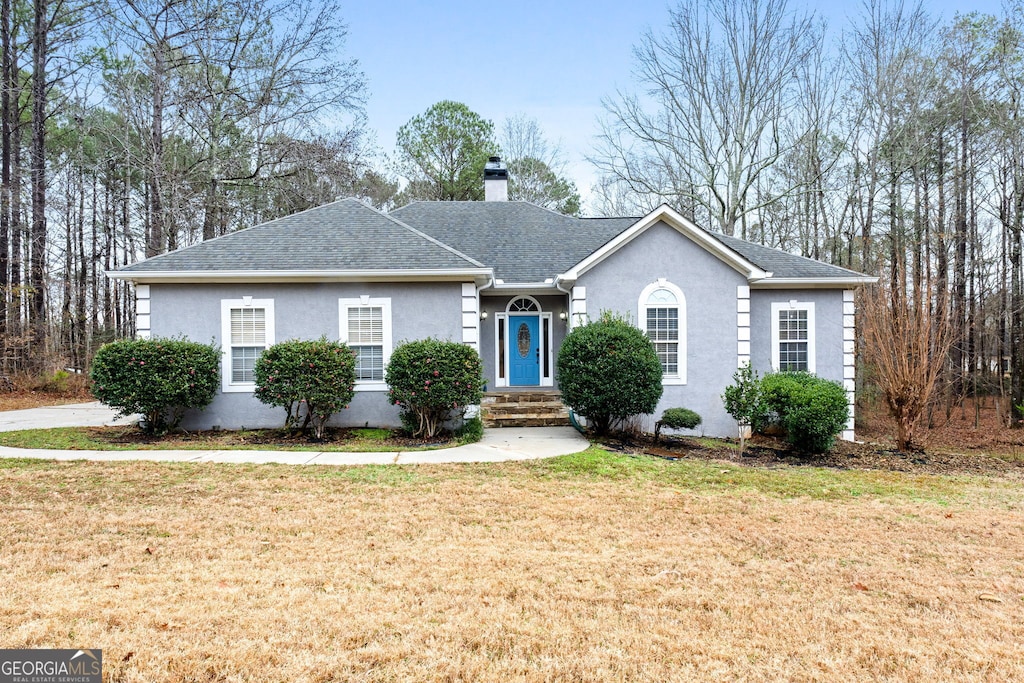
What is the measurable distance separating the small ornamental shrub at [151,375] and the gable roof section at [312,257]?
5.04 ft

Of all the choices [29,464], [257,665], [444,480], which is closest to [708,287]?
[444,480]

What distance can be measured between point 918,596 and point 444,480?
5.13m

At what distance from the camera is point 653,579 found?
4.37m

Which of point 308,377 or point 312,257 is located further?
point 312,257

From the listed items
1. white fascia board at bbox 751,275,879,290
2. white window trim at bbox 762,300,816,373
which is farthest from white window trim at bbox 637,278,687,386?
white window trim at bbox 762,300,816,373

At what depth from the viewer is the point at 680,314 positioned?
12211 mm

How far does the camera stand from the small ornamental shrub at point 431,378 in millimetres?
10242

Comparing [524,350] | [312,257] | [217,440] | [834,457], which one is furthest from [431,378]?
[834,457]

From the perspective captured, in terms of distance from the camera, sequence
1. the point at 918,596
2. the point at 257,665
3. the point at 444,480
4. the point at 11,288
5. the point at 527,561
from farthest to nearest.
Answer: the point at 11,288
the point at 444,480
the point at 527,561
the point at 918,596
the point at 257,665

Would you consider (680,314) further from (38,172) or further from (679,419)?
(38,172)

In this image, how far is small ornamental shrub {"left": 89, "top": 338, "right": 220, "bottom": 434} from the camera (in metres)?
10.0

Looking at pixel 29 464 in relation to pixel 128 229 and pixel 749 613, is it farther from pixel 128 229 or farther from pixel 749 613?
pixel 128 229

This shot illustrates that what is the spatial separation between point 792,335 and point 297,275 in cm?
1059

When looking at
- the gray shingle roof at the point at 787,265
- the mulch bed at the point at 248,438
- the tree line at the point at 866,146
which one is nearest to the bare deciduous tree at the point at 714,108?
the tree line at the point at 866,146
